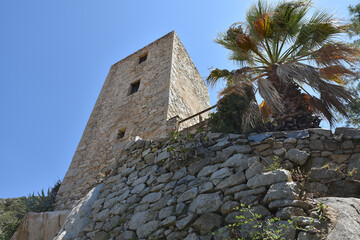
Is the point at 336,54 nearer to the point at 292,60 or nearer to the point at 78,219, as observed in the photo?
the point at 292,60

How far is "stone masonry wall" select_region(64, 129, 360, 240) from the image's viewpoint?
304cm

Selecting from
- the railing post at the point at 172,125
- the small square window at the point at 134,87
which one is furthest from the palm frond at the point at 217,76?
the small square window at the point at 134,87

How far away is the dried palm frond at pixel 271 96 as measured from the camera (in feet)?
15.2

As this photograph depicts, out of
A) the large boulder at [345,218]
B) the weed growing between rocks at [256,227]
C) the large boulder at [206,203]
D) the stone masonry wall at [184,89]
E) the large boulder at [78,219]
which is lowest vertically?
the large boulder at [345,218]

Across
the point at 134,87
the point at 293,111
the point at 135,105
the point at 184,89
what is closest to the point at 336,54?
the point at 293,111

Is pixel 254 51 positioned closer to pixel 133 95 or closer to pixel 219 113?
pixel 219 113

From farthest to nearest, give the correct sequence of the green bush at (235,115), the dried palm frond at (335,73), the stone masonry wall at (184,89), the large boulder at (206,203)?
the stone masonry wall at (184,89), the dried palm frond at (335,73), the green bush at (235,115), the large boulder at (206,203)

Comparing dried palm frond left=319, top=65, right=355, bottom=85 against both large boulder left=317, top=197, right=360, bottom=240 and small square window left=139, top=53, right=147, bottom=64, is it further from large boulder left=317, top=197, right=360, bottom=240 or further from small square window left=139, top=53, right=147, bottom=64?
small square window left=139, top=53, right=147, bottom=64

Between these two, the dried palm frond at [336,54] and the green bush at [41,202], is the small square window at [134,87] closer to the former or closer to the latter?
the green bush at [41,202]

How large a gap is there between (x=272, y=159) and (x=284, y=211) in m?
1.06

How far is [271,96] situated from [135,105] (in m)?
5.41

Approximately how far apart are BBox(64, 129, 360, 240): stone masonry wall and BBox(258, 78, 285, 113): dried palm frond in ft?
2.45

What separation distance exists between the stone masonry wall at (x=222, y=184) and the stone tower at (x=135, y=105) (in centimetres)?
279

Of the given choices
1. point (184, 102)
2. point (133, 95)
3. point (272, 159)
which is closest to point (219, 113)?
point (272, 159)
